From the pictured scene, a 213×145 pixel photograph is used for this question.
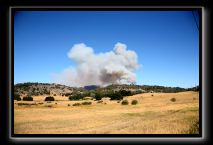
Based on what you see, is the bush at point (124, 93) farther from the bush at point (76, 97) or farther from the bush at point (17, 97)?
the bush at point (17, 97)

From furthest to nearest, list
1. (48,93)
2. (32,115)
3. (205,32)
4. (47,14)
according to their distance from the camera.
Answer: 1. (48,93)
2. (32,115)
3. (47,14)
4. (205,32)

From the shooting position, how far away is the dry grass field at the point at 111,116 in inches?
272

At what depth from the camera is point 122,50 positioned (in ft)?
23.8

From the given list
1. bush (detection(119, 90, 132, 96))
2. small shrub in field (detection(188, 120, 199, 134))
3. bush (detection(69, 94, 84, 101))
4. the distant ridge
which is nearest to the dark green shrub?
bush (detection(69, 94, 84, 101))

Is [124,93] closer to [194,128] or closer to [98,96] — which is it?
[98,96]

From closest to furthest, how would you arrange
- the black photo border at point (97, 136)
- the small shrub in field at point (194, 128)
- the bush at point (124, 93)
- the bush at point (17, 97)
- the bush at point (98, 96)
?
the black photo border at point (97, 136) < the small shrub in field at point (194, 128) < the bush at point (17, 97) < the bush at point (98, 96) < the bush at point (124, 93)

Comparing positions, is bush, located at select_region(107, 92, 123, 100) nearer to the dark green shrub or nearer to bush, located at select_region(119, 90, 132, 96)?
bush, located at select_region(119, 90, 132, 96)

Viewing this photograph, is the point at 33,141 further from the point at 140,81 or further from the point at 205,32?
the point at 205,32

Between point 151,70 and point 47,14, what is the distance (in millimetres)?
2403

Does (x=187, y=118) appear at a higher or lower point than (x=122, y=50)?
lower

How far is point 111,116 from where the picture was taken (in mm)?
8961

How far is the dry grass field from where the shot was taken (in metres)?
6.90

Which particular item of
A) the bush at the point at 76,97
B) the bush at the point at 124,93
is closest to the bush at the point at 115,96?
the bush at the point at 124,93
